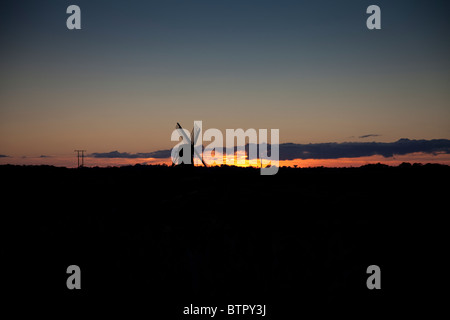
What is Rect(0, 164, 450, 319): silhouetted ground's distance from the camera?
23.8 ft

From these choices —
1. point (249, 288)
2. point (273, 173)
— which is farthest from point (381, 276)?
point (273, 173)

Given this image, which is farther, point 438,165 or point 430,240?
point 438,165

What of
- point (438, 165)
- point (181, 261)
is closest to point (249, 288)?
point (181, 261)

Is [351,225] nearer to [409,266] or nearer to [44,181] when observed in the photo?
[409,266]

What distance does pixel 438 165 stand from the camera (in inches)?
1230

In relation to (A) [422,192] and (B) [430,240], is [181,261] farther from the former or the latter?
(A) [422,192]

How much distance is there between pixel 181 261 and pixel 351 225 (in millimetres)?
8166

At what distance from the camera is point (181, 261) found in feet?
26.3

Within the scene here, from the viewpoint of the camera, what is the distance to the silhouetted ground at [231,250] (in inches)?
285

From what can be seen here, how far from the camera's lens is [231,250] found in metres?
8.52

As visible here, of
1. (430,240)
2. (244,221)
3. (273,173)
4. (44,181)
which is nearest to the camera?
(430,240)
